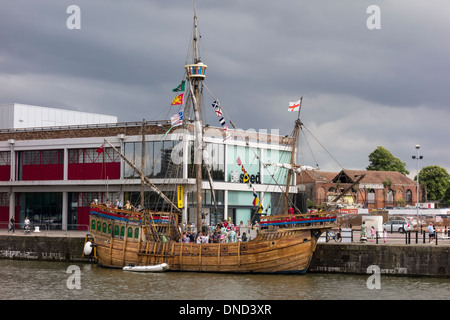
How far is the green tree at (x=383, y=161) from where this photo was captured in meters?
125

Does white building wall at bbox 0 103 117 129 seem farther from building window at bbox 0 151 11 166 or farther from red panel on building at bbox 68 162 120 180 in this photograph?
red panel on building at bbox 68 162 120 180

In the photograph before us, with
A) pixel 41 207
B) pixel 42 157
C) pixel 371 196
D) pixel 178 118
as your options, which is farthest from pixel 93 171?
pixel 371 196

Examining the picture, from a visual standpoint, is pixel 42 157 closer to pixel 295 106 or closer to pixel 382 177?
pixel 295 106

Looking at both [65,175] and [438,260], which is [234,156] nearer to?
[65,175]

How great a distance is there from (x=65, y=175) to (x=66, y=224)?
4742 mm

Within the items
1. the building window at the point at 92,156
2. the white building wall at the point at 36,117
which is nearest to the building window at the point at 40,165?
the building window at the point at 92,156

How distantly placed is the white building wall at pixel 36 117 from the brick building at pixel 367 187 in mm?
37196

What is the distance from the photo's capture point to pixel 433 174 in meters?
127

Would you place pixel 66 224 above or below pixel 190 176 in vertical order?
below

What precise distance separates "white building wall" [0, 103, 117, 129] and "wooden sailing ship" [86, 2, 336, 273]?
1363 inches

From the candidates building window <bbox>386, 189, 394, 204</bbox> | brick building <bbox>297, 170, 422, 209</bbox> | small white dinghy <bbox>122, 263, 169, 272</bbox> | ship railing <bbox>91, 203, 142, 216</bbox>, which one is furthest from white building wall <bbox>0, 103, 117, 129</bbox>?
building window <bbox>386, 189, 394, 204</bbox>
